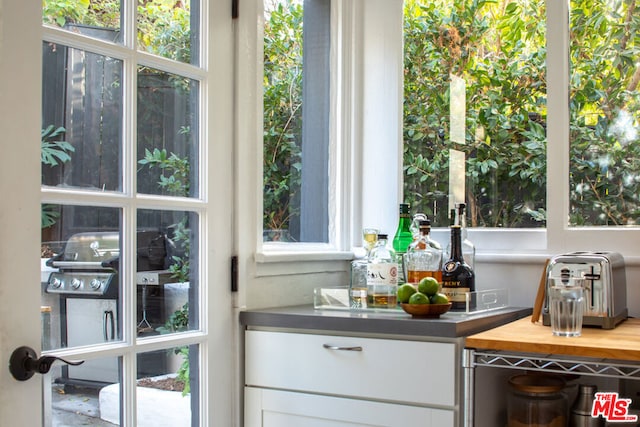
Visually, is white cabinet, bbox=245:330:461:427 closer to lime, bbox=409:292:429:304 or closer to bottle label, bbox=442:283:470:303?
lime, bbox=409:292:429:304

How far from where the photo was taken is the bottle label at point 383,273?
2.26 metres

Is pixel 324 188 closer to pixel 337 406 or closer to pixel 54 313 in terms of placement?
pixel 337 406

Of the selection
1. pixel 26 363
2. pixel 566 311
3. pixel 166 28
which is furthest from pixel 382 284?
pixel 26 363

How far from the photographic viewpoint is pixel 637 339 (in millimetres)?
1779

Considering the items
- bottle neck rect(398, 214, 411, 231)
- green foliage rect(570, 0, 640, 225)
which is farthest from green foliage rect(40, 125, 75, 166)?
green foliage rect(570, 0, 640, 225)

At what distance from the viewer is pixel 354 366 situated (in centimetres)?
201

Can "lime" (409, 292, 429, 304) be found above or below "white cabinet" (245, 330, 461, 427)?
above

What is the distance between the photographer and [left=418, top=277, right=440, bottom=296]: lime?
204cm

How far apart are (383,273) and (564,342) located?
688mm

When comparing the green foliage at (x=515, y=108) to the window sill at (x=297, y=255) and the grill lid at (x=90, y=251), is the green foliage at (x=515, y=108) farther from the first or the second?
the grill lid at (x=90, y=251)

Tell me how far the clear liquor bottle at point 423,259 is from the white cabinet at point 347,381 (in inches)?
14.2

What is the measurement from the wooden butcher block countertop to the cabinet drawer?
13 centimetres

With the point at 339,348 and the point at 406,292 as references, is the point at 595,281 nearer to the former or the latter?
the point at 406,292

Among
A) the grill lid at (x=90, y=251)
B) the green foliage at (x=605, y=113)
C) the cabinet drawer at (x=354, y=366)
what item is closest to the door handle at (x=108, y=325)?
the grill lid at (x=90, y=251)
